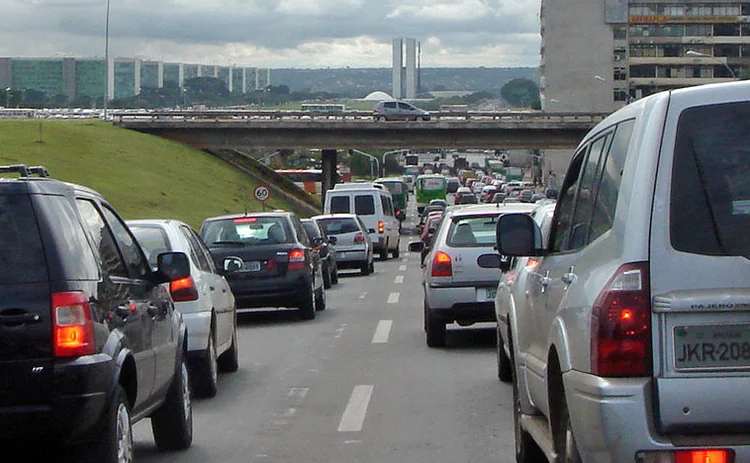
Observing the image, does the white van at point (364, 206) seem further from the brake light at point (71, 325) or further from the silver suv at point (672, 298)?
the silver suv at point (672, 298)

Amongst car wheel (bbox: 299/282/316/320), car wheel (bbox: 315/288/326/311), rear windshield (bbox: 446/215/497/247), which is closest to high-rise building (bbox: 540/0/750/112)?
car wheel (bbox: 315/288/326/311)

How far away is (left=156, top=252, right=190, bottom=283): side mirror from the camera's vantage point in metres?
8.42

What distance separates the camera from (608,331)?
4953 millimetres

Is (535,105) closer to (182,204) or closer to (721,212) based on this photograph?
(182,204)

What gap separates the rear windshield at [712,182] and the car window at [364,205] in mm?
36139

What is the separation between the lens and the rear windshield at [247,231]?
19.5 metres

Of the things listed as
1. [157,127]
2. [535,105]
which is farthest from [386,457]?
[535,105]

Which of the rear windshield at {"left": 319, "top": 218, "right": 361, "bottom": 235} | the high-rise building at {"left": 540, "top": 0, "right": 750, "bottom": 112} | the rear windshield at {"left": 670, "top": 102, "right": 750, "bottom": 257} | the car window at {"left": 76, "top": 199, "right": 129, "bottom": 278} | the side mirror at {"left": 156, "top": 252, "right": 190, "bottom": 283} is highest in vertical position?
the high-rise building at {"left": 540, "top": 0, "right": 750, "bottom": 112}

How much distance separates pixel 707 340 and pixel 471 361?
9374 mm

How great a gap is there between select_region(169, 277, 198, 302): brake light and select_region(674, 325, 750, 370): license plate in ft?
24.6

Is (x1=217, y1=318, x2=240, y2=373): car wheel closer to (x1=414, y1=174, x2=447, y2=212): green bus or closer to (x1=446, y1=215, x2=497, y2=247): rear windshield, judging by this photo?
(x1=446, y1=215, x2=497, y2=247): rear windshield

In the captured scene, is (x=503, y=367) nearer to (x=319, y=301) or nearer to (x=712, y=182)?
(x=712, y=182)

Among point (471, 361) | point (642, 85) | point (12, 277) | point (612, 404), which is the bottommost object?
point (471, 361)

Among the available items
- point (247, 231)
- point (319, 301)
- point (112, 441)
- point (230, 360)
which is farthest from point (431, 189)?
point (112, 441)
